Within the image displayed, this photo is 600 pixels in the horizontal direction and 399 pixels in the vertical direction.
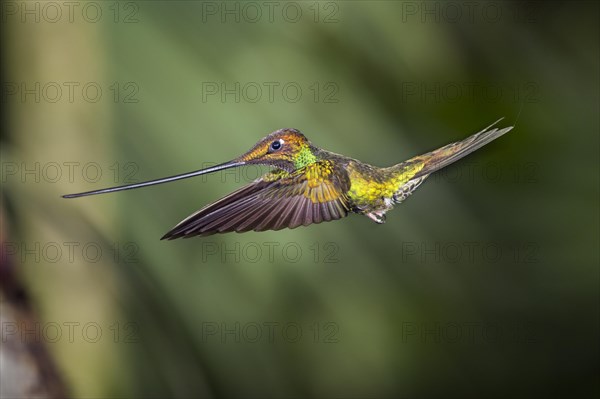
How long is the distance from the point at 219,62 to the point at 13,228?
262 millimetres

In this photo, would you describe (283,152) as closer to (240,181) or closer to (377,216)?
(377,216)

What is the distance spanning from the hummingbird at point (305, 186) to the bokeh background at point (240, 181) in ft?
0.81

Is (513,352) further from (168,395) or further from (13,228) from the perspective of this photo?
(13,228)

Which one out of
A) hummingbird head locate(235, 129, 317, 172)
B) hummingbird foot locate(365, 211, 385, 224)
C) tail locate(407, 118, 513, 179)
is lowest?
hummingbird foot locate(365, 211, 385, 224)

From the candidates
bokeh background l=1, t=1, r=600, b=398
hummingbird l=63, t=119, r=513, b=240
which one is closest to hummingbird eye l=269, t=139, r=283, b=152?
hummingbird l=63, t=119, r=513, b=240

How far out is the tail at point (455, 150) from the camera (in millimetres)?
301

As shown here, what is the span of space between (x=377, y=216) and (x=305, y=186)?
0.11 ft

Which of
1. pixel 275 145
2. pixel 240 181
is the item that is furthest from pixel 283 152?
pixel 240 181

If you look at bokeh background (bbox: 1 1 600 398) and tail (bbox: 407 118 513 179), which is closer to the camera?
tail (bbox: 407 118 513 179)

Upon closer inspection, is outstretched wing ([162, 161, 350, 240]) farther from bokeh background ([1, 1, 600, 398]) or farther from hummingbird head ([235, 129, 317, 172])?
bokeh background ([1, 1, 600, 398])

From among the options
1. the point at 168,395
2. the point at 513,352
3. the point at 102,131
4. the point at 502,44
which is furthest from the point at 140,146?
the point at 513,352

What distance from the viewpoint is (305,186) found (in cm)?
34

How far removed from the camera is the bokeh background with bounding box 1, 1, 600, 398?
0.71 meters

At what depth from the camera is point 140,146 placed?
746 millimetres
